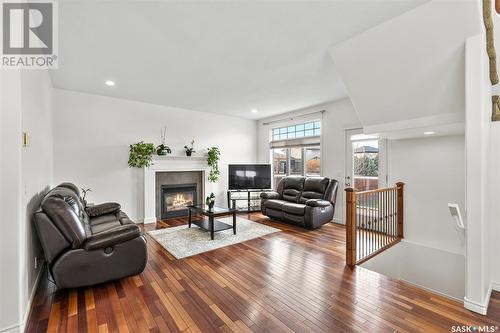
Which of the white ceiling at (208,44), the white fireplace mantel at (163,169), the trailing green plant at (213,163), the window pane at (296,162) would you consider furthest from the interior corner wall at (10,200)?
the window pane at (296,162)

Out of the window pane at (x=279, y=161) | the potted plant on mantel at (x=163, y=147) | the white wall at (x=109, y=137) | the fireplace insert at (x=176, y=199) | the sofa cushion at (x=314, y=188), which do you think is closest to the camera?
the white wall at (x=109, y=137)

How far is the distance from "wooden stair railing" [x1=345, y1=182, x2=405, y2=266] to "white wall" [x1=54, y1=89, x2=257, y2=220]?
427 cm

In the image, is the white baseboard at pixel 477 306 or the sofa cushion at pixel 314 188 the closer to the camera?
the white baseboard at pixel 477 306

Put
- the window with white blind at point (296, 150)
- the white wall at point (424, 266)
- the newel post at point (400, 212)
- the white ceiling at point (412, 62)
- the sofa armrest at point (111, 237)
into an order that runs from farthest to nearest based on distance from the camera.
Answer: the window with white blind at point (296, 150)
the newel post at point (400, 212)
the white wall at point (424, 266)
the sofa armrest at point (111, 237)
the white ceiling at point (412, 62)

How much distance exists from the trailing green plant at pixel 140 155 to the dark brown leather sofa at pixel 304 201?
2.85 m

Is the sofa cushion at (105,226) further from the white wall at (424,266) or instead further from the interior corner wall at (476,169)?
the interior corner wall at (476,169)

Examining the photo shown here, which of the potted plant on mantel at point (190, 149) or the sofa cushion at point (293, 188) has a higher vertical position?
the potted plant on mantel at point (190, 149)

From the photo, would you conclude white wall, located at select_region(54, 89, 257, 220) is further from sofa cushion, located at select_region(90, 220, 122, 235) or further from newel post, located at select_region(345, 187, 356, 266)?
newel post, located at select_region(345, 187, 356, 266)

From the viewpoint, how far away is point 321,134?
18.0 ft

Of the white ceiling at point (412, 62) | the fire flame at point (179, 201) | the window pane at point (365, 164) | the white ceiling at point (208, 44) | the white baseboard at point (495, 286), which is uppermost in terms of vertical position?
the white ceiling at point (208, 44)

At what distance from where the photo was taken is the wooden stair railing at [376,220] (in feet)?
9.81

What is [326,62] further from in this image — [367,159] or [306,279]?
[306,279]

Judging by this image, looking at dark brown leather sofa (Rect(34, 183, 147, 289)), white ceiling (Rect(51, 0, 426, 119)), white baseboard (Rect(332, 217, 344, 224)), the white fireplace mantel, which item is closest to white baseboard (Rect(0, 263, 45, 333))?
dark brown leather sofa (Rect(34, 183, 147, 289))

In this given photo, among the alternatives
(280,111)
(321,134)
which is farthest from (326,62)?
(280,111)
